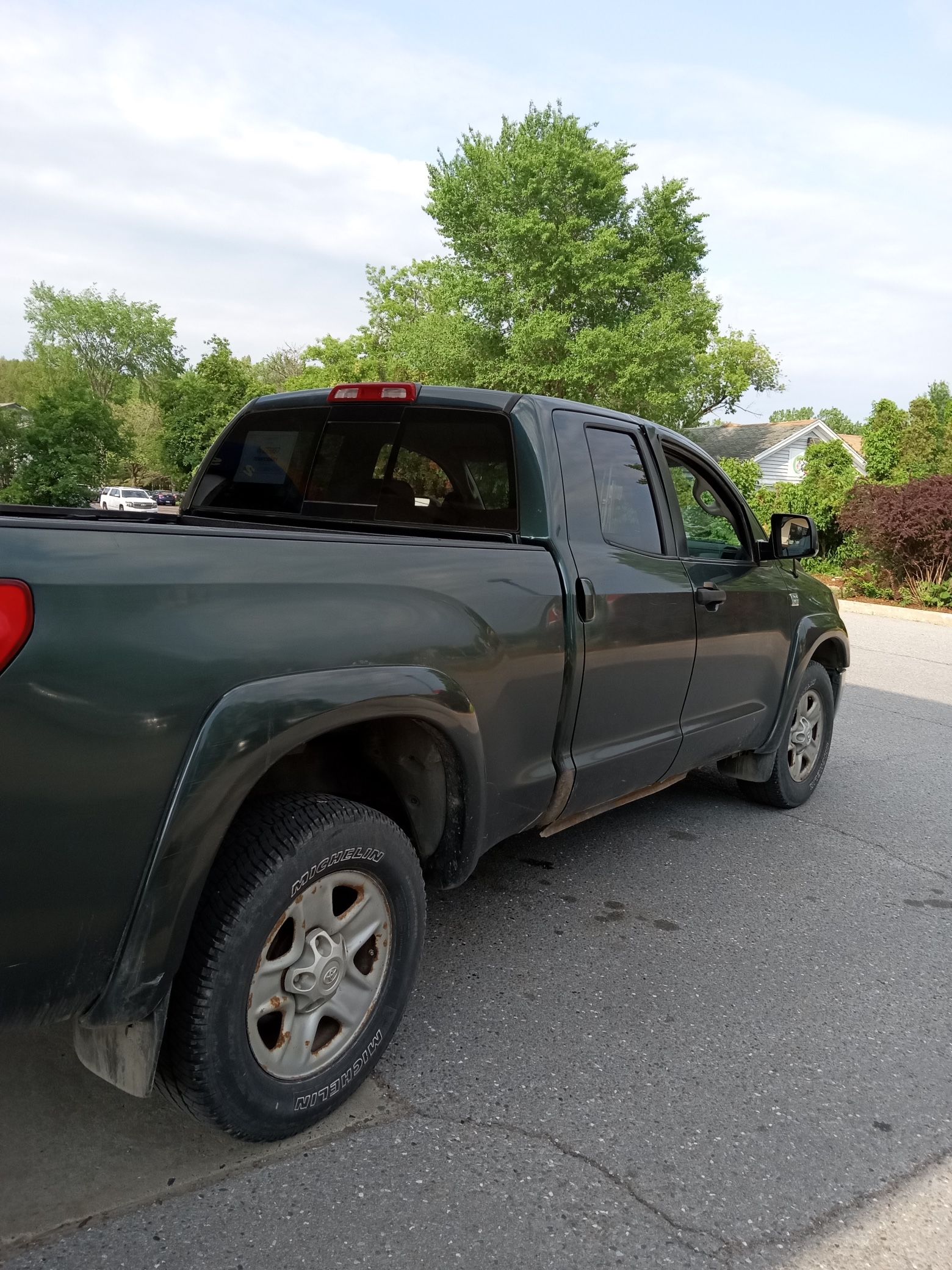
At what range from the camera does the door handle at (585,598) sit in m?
3.30

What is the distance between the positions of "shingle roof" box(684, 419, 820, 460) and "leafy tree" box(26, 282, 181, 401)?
5258 cm

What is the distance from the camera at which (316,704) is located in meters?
2.26

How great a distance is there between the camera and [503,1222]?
7.31 feet

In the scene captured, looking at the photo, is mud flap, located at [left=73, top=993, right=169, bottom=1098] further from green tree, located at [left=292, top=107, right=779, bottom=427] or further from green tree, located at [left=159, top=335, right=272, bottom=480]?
green tree, located at [left=159, top=335, right=272, bottom=480]

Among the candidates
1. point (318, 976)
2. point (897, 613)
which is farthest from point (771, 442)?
point (318, 976)

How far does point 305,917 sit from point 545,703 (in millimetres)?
1109

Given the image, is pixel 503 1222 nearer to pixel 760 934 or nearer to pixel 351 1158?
pixel 351 1158

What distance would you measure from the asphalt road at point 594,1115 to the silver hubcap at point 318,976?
25cm

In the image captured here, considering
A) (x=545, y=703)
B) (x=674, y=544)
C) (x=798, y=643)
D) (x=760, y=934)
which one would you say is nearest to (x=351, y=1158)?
(x=545, y=703)

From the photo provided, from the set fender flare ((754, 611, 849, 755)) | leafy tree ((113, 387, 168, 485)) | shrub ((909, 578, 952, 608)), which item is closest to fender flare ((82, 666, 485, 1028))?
fender flare ((754, 611, 849, 755))

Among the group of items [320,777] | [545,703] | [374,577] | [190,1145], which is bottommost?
[190,1145]

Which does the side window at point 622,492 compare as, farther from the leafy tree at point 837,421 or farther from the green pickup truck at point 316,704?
the leafy tree at point 837,421

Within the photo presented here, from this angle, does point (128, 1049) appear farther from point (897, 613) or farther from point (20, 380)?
point (20, 380)

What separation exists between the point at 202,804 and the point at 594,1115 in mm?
1406
